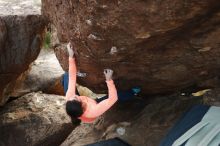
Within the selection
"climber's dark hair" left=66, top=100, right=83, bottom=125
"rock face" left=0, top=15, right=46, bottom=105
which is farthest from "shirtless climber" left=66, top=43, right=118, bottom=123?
"rock face" left=0, top=15, right=46, bottom=105

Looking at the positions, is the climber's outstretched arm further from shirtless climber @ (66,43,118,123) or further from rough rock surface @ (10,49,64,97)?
rough rock surface @ (10,49,64,97)

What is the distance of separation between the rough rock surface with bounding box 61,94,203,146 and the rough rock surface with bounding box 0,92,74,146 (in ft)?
3.79

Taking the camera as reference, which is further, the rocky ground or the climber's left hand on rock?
the climber's left hand on rock

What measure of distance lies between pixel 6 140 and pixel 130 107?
8.72ft

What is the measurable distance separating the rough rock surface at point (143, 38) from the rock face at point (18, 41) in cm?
90

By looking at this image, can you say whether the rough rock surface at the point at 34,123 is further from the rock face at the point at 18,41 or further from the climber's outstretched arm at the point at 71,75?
the climber's outstretched arm at the point at 71,75

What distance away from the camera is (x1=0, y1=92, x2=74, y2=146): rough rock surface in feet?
26.7

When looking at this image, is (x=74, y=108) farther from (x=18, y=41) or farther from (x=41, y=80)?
(x=41, y=80)

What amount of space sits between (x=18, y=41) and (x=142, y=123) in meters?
2.40

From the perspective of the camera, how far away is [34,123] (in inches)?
327

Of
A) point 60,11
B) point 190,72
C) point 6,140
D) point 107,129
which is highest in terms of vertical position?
point 60,11

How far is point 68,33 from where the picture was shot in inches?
215

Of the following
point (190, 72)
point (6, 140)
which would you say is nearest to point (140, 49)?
point (190, 72)

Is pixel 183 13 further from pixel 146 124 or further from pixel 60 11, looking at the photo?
pixel 146 124
